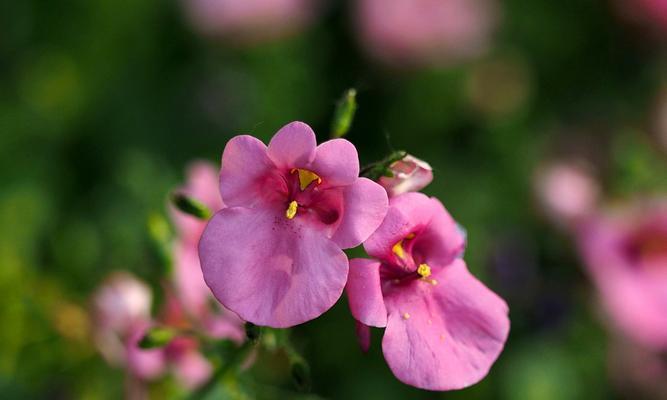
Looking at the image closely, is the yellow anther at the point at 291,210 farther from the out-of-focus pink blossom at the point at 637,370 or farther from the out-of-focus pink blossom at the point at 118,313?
the out-of-focus pink blossom at the point at 637,370

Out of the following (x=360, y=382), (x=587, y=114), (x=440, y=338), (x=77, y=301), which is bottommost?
(x=360, y=382)

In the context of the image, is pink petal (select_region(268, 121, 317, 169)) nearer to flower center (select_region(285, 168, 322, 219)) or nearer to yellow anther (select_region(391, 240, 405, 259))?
flower center (select_region(285, 168, 322, 219))

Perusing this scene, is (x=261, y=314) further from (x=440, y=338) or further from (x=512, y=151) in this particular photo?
(x=512, y=151)

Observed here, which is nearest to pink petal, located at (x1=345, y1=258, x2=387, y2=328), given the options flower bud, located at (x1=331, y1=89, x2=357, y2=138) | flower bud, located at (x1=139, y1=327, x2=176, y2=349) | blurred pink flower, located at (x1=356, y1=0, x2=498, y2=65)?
flower bud, located at (x1=331, y1=89, x2=357, y2=138)

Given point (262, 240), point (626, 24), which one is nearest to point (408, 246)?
point (262, 240)

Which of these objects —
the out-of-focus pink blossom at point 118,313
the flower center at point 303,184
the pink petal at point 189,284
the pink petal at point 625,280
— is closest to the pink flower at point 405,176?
the flower center at point 303,184

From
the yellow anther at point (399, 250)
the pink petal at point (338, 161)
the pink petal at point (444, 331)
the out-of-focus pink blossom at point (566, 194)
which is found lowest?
the out-of-focus pink blossom at point (566, 194)
